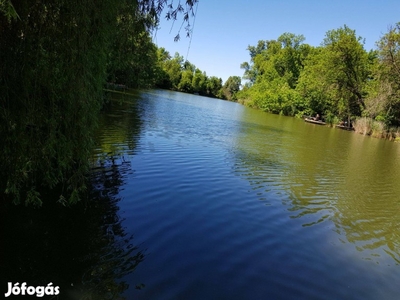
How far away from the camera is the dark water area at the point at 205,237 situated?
365 cm

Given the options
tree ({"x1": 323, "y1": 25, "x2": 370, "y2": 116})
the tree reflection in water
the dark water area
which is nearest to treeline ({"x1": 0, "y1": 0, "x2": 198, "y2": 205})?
the tree reflection in water

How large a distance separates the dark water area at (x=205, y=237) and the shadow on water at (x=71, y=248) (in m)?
0.01

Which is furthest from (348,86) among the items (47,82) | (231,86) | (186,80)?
(231,86)

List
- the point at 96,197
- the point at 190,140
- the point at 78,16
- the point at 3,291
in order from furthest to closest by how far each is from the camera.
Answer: the point at 190,140 → the point at 96,197 → the point at 78,16 → the point at 3,291

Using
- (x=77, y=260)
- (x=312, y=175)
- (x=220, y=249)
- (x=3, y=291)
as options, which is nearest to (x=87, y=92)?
(x=77, y=260)

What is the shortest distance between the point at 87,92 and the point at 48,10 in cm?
106

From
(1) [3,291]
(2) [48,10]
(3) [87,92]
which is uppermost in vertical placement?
(2) [48,10]

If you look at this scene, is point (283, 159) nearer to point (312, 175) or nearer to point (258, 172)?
point (312, 175)

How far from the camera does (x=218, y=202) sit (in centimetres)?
657

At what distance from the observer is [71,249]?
4.02 metres

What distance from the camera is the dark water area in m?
3.65

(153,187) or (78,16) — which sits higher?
(78,16)

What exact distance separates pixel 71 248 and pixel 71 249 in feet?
0.09

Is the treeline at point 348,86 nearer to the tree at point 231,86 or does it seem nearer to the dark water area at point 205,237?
the dark water area at point 205,237
